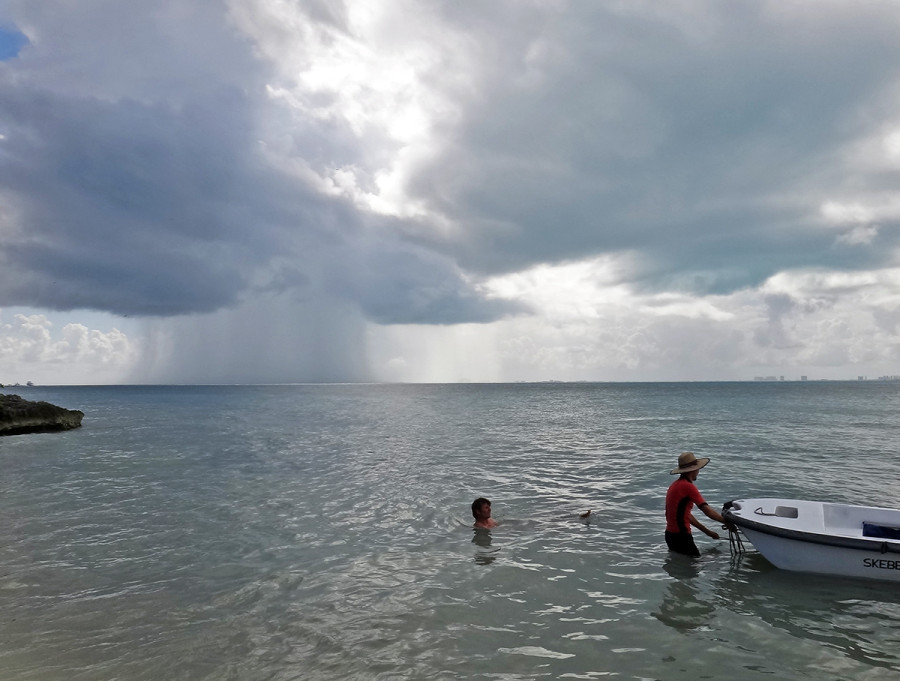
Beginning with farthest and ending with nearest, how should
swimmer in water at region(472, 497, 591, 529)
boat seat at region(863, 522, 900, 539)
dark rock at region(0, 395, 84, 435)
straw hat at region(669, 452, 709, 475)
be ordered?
dark rock at region(0, 395, 84, 435), swimmer in water at region(472, 497, 591, 529), boat seat at region(863, 522, 900, 539), straw hat at region(669, 452, 709, 475)

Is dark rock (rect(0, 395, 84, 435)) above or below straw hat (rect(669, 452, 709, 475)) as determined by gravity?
below

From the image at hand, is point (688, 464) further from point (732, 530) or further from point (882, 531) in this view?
point (882, 531)

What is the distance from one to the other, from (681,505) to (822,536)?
2.57m

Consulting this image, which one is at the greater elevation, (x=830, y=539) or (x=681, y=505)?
(x=681, y=505)

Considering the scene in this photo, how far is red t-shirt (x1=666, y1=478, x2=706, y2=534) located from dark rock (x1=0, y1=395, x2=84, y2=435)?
5045cm

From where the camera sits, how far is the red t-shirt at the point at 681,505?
38.2 feet

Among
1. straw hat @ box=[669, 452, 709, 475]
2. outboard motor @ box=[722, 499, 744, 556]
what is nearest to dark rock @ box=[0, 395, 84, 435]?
straw hat @ box=[669, 452, 709, 475]

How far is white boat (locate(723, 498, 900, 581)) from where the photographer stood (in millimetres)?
10180

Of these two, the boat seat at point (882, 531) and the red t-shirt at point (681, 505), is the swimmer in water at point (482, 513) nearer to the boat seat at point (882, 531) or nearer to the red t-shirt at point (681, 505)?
the red t-shirt at point (681, 505)

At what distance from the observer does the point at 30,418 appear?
44875 mm

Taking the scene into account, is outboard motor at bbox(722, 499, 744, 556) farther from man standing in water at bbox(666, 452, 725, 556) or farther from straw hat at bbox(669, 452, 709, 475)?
straw hat at bbox(669, 452, 709, 475)

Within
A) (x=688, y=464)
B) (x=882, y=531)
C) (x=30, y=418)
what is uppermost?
(x=688, y=464)

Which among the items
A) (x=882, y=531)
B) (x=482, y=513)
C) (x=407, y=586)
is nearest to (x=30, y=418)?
(x=482, y=513)

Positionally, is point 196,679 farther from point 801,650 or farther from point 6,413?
point 6,413
